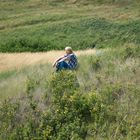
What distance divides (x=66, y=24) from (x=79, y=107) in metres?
30.3

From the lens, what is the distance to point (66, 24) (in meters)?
41.4

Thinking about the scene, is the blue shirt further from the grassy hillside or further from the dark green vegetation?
the grassy hillside

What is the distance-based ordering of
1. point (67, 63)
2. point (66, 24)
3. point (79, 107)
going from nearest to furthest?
point (79, 107)
point (67, 63)
point (66, 24)

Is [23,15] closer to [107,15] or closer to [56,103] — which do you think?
[107,15]

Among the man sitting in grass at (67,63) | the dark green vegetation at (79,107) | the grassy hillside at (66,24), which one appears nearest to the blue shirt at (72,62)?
the man sitting in grass at (67,63)

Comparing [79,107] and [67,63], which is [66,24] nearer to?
[67,63]

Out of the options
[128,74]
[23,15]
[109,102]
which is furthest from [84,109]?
[23,15]

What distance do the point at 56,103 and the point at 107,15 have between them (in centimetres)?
3386

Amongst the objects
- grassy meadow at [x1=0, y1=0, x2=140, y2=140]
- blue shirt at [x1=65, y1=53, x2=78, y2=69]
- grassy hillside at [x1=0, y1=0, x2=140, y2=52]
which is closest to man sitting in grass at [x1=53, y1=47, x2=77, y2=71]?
blue shirt at [x1=65, y1=53, x2=78, y2=69]

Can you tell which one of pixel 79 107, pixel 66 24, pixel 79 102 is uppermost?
pixel 79 102

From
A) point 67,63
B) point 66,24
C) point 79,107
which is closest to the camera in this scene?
point 79,107

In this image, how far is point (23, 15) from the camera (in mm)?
47781

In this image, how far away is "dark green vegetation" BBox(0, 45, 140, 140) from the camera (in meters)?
10.6

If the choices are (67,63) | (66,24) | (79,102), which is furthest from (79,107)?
(66,24)
